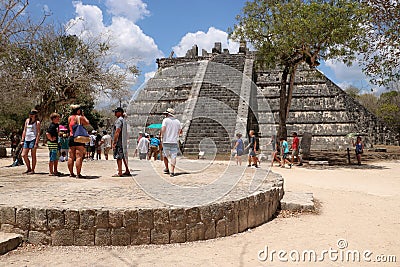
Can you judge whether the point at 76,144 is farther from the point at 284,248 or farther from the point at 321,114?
the point at 321,114

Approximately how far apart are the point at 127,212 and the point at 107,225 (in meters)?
0.26

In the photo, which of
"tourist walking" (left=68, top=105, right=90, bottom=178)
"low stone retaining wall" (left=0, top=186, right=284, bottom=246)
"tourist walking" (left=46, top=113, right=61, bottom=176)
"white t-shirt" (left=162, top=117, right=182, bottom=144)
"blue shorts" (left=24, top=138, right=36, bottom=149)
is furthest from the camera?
"blue shorts" (left=24, top=138, right=36, bottom=149)

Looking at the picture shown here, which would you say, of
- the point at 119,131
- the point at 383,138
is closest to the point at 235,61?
the point at 383,138

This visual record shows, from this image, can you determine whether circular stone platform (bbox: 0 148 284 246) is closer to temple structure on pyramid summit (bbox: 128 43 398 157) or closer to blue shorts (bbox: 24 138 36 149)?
blue shorts (bbox: 24 138 36 149)

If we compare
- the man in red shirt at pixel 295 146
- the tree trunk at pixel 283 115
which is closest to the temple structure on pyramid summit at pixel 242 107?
the tree trunk at pixel 283 115

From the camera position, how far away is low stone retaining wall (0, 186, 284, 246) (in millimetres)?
3875

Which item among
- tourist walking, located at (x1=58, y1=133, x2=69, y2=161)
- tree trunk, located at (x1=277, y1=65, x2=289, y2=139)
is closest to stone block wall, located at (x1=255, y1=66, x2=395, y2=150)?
tree trunk, located at (x1=277, y1=65, x2=289, y2=139)

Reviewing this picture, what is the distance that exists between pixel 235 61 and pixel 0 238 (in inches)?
859

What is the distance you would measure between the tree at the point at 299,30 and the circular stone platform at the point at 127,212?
28.8ft

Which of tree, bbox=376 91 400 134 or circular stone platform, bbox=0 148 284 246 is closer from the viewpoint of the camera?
circular stone platform, bbox=0 148 284 246

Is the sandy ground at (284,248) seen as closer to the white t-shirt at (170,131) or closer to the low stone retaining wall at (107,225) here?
the low stone retaining wall at (107,225)

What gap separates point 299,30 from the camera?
12.5m

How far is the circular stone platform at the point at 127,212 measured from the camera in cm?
389

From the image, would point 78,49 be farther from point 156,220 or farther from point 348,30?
point 156,220
